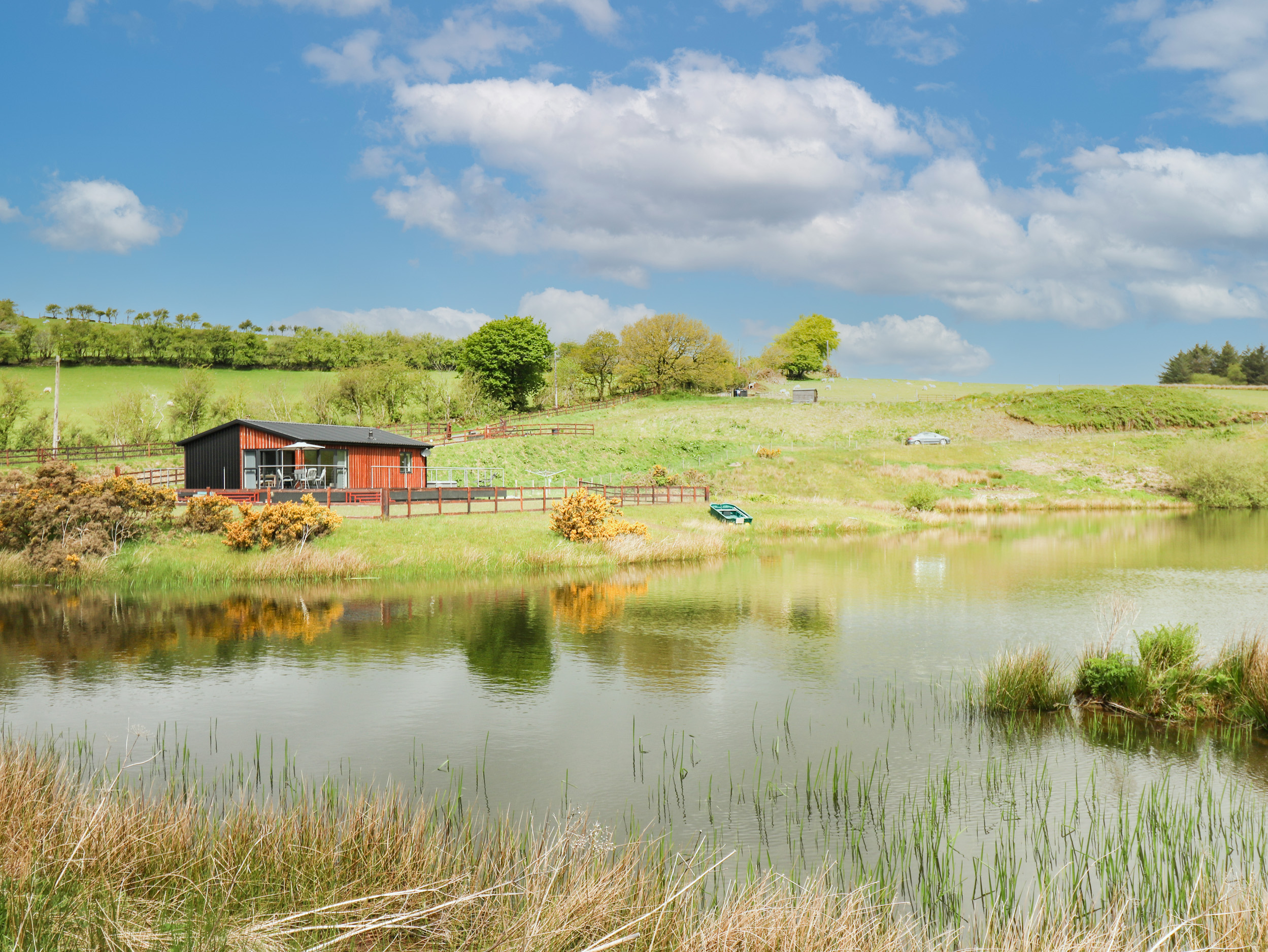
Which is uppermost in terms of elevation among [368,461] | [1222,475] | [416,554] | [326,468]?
[368,461]

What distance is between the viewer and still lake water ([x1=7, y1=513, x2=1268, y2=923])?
29.2ft

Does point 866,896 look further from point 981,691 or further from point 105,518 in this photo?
point 105,518

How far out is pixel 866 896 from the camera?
21.2 ft

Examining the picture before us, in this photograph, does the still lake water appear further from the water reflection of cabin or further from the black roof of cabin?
the water reflection of cabin

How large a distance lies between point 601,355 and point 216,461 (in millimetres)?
55669

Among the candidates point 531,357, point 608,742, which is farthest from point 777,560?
point 531,357

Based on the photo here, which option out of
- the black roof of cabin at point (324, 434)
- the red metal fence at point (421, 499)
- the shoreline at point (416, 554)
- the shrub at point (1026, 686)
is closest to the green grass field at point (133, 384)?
the black roof of cabin at point (324, 434)

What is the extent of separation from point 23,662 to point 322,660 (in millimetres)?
5432

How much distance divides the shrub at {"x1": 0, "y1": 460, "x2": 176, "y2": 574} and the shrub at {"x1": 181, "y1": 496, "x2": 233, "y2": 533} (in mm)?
996

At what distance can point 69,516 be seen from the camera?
24.6m

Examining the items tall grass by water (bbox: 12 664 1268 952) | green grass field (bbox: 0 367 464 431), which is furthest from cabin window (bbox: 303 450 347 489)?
green grass field (bbox: 0 367 464 431)

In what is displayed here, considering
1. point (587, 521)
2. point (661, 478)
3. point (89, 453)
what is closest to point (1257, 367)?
point (661, 478)

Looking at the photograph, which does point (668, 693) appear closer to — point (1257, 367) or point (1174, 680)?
point (1174, 680)

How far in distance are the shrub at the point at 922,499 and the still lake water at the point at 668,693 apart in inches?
802
